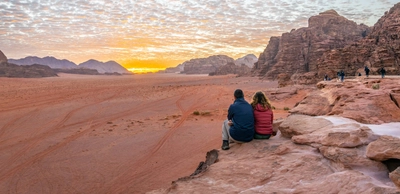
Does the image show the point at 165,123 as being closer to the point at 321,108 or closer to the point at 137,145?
the point at 137,145

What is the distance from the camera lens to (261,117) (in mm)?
5711

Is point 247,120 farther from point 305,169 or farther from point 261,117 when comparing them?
point 305,169

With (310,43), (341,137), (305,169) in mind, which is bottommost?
(305,169)

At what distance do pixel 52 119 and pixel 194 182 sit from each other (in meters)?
13.6

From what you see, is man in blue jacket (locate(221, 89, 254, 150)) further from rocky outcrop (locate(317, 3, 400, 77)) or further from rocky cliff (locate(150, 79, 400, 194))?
rocky outcrop (locate(317, 3, 400, 77))

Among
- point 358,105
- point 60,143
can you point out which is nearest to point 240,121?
point 358,105

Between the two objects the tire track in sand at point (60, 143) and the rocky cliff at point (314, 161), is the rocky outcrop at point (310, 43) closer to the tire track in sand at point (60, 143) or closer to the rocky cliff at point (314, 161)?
the tire track in sand at point (60, 143)

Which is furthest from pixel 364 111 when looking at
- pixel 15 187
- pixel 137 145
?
pixel 15 187

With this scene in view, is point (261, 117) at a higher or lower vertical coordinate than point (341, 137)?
higher

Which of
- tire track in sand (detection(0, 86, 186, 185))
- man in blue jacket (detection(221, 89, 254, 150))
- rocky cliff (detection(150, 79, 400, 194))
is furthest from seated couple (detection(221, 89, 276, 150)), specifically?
tire track in sand (detection(0, 86, 186, 185))

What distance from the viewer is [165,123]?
1338 centimetres

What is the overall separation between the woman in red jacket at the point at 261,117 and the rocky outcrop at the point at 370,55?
29.1 m

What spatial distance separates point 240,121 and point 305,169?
1.77 meters

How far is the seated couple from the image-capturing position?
554cm
